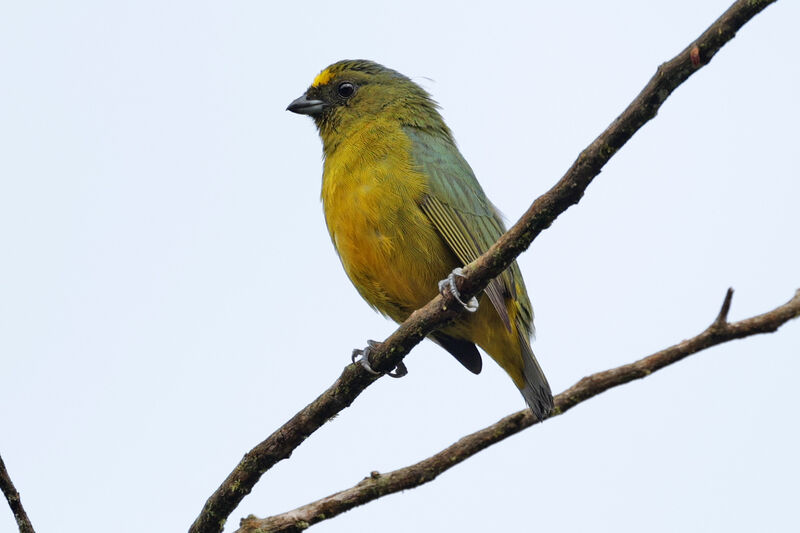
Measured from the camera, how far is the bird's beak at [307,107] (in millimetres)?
6004

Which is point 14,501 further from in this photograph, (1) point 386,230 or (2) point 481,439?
(1) point 386,230

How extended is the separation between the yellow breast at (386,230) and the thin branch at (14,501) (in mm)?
2207

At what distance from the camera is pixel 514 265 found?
5.49m

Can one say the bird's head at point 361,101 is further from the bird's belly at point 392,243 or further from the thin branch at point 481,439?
A: the thin branch at point 481,439

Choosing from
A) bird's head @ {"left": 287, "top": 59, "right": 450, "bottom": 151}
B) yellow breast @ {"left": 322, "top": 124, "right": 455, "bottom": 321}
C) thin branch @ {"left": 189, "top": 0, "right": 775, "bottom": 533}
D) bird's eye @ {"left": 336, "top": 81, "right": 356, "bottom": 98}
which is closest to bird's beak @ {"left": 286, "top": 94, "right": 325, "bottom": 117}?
bird's head @ {"left": 287, "top": 59, "right": 450, "bottom": 151}

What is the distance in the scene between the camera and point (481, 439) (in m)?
4.09

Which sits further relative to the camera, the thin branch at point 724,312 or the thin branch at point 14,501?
the thin branch at point 724,312

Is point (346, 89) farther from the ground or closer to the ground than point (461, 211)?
farther from the ground

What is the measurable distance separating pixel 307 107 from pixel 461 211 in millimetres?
1602

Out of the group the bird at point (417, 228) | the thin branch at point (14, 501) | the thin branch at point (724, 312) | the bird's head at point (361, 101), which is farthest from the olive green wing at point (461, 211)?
the thin branch at point (14, 501)

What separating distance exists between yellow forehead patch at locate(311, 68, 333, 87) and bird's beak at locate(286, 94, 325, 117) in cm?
15

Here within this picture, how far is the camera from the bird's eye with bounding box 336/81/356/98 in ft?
→ 19.7

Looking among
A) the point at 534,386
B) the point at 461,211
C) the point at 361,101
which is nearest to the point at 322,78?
the point at 361,101

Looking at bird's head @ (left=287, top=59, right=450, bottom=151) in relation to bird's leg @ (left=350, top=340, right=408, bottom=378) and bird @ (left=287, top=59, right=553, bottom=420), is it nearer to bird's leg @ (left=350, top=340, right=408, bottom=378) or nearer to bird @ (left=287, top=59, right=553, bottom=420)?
bird @ (left=287, top=59, right=553, bottom=420)
